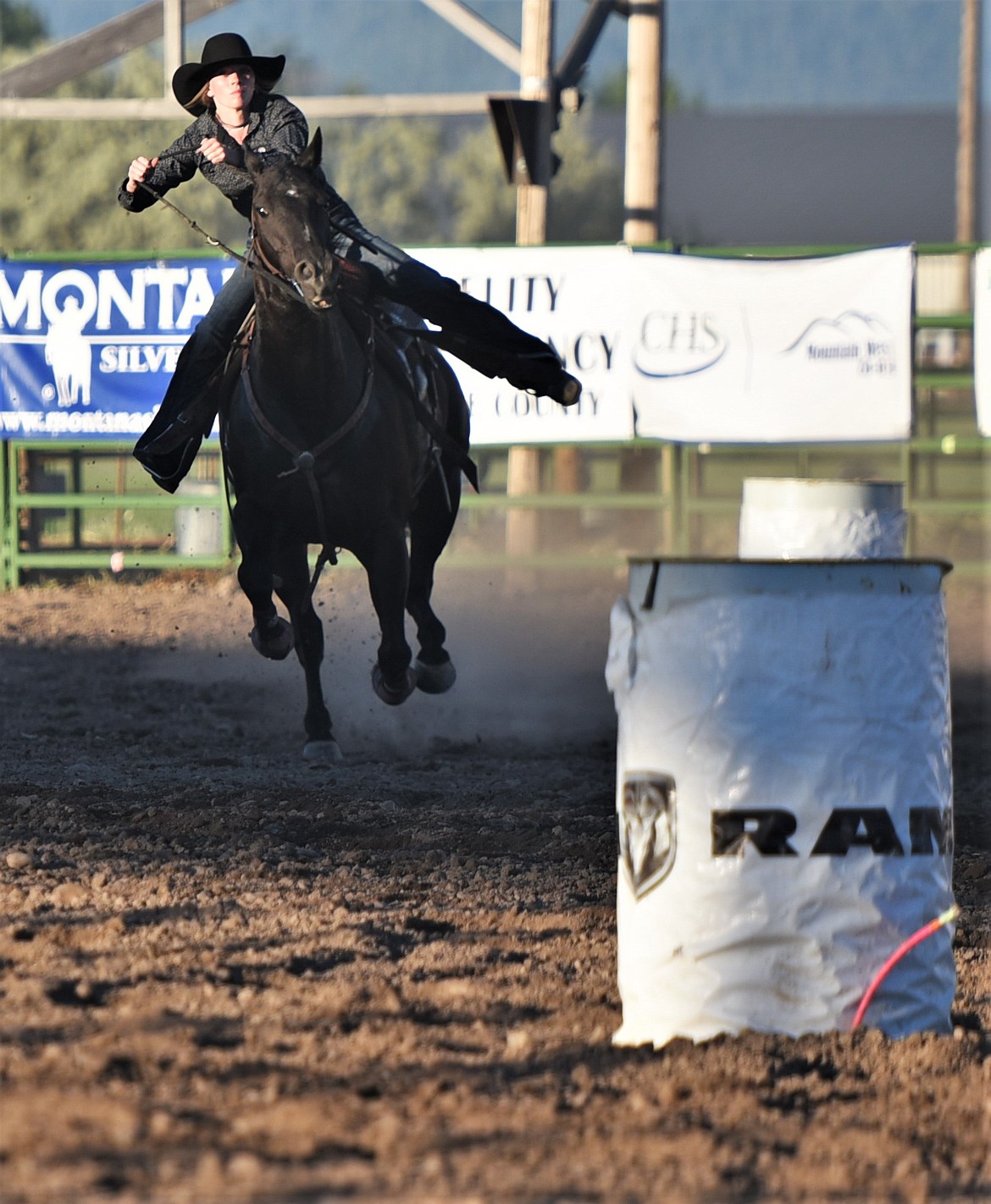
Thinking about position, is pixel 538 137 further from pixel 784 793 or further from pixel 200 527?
pixel 784 793

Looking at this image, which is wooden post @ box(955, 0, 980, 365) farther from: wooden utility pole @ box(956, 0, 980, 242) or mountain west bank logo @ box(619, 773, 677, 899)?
mountain west bank logo @ box(619, 773, 677, 899)

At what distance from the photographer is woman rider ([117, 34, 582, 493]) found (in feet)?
21.5

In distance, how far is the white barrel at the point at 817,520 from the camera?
598 cm

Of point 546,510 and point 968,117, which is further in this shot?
point 968,117

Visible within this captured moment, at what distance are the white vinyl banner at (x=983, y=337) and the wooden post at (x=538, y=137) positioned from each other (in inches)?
127

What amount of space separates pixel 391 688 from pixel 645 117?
7.11 m

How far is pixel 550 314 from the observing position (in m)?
11.1

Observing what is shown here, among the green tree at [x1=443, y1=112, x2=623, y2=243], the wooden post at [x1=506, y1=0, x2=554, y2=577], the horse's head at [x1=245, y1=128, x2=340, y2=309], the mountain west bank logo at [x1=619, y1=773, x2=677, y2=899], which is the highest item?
the green tree at [x1=443, y1=112, x2=623, y2=243]

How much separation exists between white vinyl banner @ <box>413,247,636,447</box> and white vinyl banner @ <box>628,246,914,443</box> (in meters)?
0.18

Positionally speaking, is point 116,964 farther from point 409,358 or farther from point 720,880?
point 409,358

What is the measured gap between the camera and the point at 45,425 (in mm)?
11922

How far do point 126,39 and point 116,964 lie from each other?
10380mm

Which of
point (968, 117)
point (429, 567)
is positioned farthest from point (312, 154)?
point (968, 117)

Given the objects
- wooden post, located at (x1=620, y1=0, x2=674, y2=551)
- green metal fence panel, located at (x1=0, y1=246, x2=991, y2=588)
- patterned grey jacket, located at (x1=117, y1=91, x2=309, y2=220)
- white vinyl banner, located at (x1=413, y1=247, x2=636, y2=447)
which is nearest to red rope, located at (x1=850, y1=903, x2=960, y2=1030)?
patterned grey jacket, located at (x1=117, y1=91, x2=309, y2=220)
